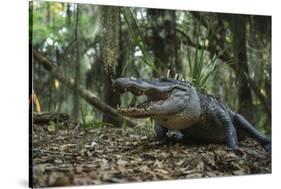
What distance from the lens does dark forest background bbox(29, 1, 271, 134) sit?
521 centimetres

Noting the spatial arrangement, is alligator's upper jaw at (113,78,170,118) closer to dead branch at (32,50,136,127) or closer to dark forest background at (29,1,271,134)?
dark forest background at (29,1,271,134)

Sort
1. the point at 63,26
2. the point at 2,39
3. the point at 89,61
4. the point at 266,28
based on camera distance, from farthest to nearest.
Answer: the point at 266,28 < the point at 89,61 < the point at 63,26 < the point at 2,39

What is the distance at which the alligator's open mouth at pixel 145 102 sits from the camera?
5.18m

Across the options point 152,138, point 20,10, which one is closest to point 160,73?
point 152,138

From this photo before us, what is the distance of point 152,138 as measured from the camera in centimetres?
556

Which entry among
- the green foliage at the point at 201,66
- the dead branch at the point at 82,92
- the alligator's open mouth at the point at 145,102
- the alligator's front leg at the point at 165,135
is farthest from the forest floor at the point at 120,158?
the green foliage at the point at 201,66

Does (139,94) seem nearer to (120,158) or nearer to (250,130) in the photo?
(120,158)

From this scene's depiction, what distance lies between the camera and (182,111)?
5340 mm

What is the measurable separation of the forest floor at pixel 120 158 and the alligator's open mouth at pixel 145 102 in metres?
0.38

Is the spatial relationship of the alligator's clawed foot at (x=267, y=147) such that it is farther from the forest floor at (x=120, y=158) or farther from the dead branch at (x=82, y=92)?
the dead branch at (x=82, y=92)

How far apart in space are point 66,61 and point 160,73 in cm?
100

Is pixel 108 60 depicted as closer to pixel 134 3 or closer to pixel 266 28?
pixel 134 3

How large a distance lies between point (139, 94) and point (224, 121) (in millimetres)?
970

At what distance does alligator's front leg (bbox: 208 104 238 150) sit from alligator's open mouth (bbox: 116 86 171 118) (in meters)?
0.54
